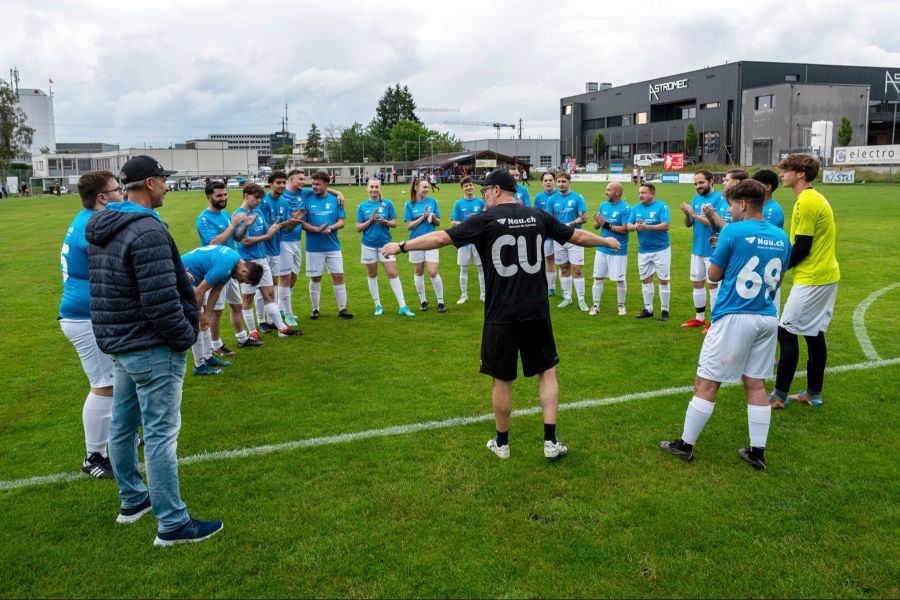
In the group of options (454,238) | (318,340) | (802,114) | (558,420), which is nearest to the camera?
(454,238)

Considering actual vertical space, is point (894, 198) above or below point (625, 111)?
below

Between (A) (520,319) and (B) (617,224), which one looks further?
(B) (617,224)

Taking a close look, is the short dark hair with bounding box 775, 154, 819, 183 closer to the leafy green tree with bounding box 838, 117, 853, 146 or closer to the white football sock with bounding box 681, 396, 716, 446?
the white football sock with bounding box 681, 396, 716, 446

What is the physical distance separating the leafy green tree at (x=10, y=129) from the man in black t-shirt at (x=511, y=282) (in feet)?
275

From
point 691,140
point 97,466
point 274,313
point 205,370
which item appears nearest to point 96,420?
point 97,466

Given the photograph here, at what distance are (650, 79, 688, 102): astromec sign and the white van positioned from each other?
9418 mm

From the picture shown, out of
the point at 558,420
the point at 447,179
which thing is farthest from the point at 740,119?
A: the point at 558,420

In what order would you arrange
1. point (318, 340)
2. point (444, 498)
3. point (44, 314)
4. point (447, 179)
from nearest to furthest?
1. point (444, 498)
2. point (318, 340)
3. point (44, 314)
4. point (447, 179)

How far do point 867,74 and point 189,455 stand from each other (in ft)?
307

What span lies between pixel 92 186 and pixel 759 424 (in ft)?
18.6

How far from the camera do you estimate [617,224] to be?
35.0 ft

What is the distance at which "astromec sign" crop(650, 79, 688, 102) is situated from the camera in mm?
81438

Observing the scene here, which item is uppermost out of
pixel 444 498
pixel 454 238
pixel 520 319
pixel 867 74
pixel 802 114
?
pixel 867 74

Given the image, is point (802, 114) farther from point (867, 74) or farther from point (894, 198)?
point (894, 198)
